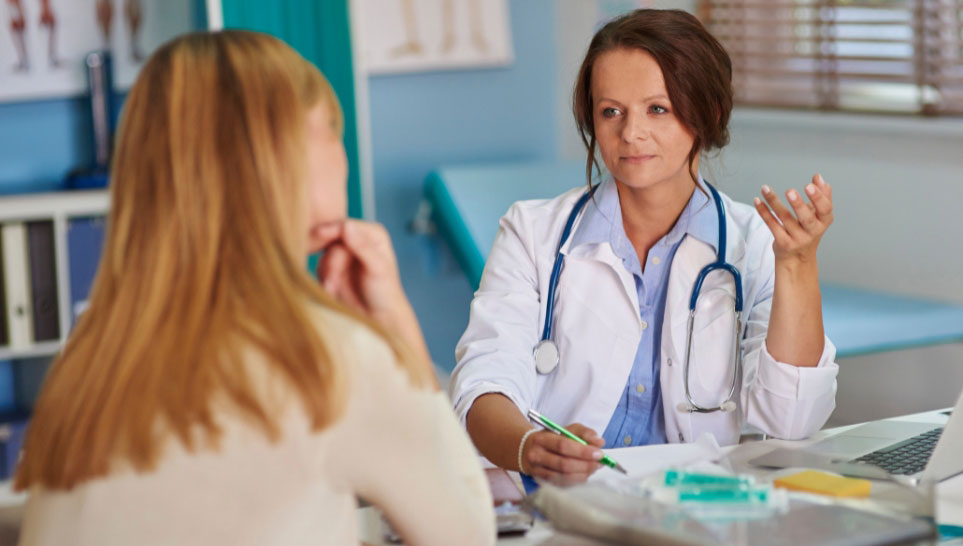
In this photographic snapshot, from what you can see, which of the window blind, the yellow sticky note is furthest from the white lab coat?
the window blind

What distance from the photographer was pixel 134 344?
89 cm

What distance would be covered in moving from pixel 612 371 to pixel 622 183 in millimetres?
314

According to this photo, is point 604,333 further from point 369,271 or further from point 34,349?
point 34,349

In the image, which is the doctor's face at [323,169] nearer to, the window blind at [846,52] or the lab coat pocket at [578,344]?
the lab coat pocket at [578,344]

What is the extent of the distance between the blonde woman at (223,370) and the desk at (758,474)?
152 mm

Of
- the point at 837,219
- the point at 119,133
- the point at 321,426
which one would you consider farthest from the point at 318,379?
the point at 837,219

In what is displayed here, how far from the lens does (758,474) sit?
1.13m

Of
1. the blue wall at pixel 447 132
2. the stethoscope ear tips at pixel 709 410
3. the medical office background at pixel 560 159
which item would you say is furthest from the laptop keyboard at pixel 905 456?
the blue wall at pixel 447 132

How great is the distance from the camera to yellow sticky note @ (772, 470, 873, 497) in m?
1.07

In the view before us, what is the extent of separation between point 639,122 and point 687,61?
11cm

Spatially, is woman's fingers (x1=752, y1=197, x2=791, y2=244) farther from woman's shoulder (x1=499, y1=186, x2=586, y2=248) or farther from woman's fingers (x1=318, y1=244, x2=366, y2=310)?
woman's fingers (x1=318, y1=244, x2=366, y2=310)

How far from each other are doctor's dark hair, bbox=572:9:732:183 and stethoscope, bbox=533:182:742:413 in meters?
0.13

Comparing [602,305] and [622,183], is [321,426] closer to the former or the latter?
[602,305]

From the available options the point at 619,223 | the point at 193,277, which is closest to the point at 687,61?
the point at 619,223
